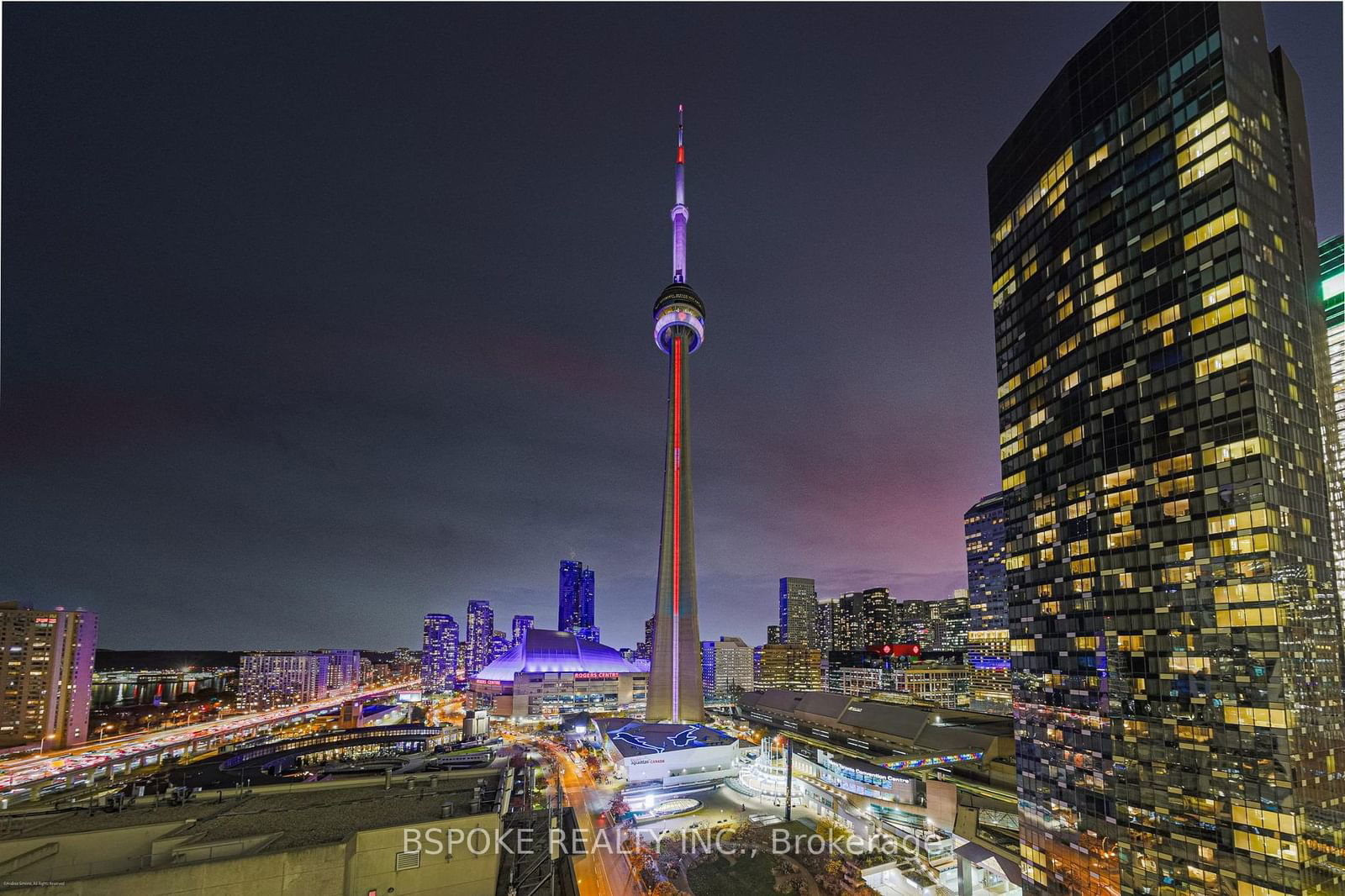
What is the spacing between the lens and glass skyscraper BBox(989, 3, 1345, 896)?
126 feet

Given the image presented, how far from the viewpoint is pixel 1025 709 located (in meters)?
Result: 54.6

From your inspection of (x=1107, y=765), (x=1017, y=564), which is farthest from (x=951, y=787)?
(x=1017, y=564)

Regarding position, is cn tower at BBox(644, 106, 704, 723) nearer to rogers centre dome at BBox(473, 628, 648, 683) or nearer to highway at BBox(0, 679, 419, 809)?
rogers centre dome at BBox(473, 628, 648, 683)

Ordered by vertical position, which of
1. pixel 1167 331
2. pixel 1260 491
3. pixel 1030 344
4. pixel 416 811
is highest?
pixel 1030 344

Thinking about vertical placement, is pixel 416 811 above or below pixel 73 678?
above

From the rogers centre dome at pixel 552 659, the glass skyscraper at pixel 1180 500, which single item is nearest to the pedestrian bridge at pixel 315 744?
the rogers centre dome at pixel 552 659

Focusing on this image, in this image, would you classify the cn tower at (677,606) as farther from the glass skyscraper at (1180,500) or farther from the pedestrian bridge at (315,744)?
the glass skyscraper at (1180,500)

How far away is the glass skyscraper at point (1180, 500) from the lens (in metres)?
38.3

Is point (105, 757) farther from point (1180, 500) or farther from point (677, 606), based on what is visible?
point (1180, 500)

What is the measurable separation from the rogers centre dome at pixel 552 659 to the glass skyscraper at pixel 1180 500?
122781 millimetres

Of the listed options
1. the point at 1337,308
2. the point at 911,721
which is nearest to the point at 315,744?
the point at 911,721

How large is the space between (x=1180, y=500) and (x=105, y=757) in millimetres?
126133

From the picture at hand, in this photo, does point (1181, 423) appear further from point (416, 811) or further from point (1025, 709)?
point (416, 811)

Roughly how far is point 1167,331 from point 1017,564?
24.7 meters
